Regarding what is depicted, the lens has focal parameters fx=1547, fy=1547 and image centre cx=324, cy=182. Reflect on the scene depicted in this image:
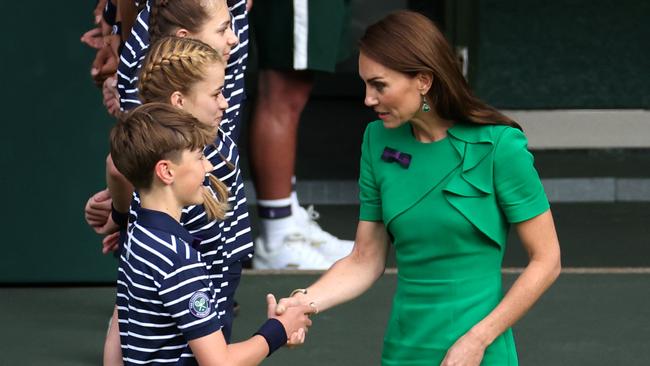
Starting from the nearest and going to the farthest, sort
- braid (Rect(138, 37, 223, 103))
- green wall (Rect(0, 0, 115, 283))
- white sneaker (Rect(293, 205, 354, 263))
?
braid (Rect(138, 37, 223, 103))
green wall (Rect(0, 0, 115, 283))
white sneaker (Rect(293, 205, 354, 263))

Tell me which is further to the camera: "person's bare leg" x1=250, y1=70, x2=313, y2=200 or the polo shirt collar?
"person's bare leg" x1=250, y1=70, x2=313, y2=200

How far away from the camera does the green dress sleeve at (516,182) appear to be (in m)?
3.40

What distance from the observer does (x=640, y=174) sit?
821 cm

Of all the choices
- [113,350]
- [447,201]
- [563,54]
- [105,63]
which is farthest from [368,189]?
[563,54]

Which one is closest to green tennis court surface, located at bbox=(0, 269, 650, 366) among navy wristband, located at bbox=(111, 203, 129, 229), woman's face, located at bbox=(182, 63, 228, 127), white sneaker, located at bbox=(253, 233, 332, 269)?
white sneaker, located at bbox=(253, 233, 332, 269)

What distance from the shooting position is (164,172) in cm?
325

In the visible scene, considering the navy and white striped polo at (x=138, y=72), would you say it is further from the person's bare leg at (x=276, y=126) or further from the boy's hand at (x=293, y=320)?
the person's bare leg at (x=276, y=126)

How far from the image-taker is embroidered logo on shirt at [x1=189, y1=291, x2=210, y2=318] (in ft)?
10.5

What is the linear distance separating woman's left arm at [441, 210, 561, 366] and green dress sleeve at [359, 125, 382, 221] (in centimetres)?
36

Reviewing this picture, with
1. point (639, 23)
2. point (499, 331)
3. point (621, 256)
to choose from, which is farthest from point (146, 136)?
point (639, 23)

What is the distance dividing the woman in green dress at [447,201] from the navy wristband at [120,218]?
1.14 meters

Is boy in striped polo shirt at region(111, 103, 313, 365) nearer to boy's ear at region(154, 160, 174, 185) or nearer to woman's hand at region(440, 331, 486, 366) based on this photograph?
boy's ear at region(154, 160, 174, 185)

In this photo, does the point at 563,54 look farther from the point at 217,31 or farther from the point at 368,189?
the point at 368,189

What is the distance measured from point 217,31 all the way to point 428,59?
863 mm
